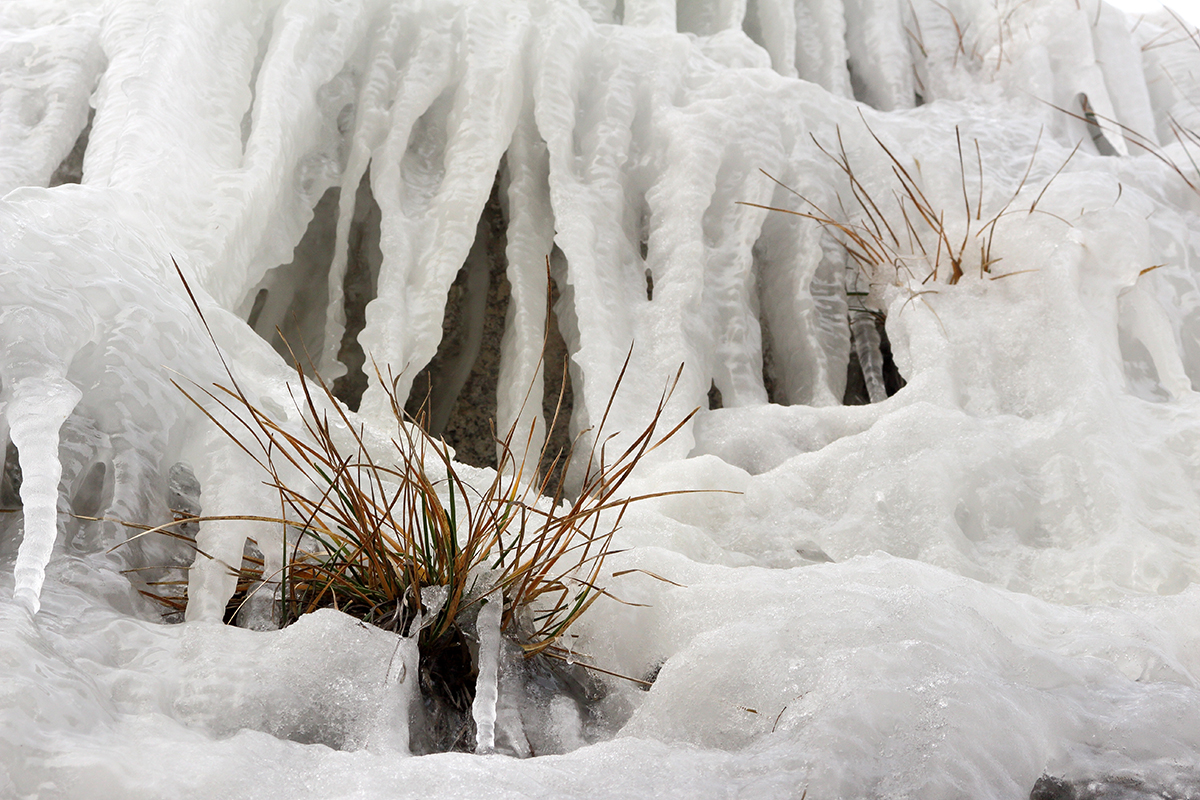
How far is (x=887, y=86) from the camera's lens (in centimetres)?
362

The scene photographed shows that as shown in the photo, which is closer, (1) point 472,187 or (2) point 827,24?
(1) point 472,187

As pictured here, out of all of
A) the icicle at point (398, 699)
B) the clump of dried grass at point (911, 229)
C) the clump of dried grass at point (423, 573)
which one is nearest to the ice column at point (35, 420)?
the clump of dried grass at point (423, 573)

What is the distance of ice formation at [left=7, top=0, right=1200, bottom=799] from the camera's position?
1.13 meters

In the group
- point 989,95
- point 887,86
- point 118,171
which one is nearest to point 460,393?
point 118,171

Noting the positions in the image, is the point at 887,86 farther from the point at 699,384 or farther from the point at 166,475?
the point at 166,475

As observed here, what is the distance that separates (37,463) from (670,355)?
1.56 m

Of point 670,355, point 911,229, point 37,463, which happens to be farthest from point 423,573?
point 911,229

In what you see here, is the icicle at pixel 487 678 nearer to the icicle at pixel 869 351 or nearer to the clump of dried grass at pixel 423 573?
the clump of dried grass at pixel 423 573

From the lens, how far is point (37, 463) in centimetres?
114

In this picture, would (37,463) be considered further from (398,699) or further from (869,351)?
(869,351)

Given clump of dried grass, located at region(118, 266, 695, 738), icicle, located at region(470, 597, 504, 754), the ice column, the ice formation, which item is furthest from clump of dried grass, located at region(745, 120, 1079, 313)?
the ice column

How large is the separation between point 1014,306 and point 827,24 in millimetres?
1834

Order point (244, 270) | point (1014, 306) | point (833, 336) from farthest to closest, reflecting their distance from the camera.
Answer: point (833, 336)
point (1014, 306)
point (244, 270)

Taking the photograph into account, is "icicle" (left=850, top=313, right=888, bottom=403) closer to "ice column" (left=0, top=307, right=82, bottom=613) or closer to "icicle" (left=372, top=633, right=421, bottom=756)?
"icicle" (left=372, top=633, right=421, bottom=756)
